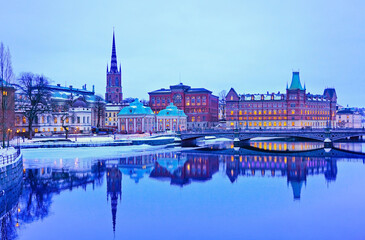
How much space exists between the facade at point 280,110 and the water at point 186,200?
77995mm

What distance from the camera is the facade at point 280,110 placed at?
133 m

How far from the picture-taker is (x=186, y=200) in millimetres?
32219

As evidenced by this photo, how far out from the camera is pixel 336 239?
2253cm

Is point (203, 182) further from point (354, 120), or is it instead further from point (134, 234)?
point (354, 120)

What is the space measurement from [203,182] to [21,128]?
57702 millimetres

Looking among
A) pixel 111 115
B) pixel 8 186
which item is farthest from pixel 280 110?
pixel 8 186

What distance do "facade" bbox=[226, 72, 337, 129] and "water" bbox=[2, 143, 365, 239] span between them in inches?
3071

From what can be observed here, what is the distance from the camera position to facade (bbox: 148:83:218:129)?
133 m

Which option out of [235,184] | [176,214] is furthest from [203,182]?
[176,214]

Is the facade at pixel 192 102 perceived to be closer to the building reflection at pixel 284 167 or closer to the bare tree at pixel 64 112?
the bare tree at pixel 64 112

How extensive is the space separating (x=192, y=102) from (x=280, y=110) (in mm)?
30281

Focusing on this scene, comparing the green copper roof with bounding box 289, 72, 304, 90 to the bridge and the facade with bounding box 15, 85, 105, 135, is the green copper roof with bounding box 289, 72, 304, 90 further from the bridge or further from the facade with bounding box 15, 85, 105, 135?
the facade with bounding box 15, 85, 105, 135

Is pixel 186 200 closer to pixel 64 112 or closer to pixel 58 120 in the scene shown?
pixel 64 112

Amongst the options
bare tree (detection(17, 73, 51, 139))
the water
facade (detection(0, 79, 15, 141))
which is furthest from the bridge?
facade (detection(0, 79, 15, 141))
